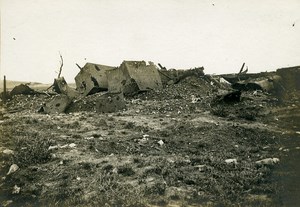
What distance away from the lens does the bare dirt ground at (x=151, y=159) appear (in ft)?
15.8

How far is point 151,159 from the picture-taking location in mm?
6438

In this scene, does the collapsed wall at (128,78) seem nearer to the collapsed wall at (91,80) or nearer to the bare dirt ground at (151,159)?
the collapsed wall at (91,80)

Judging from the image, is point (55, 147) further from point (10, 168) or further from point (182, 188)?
point (182, 188)

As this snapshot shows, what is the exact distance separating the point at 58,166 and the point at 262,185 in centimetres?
335

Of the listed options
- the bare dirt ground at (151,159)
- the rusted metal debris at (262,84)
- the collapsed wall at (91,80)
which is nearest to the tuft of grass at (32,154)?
the bare dirt ground at (151,159)

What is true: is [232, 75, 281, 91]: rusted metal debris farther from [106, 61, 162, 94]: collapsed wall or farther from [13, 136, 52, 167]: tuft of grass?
[13, 136, 52, 167]: tuft of grass

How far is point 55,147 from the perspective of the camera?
23.6ft

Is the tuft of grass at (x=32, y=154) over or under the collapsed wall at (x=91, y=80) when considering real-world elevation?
under

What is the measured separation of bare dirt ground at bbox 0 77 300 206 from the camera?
15.8 feet

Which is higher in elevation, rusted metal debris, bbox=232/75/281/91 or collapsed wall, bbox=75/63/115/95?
collapsed wall, bbox=75/63/115/95

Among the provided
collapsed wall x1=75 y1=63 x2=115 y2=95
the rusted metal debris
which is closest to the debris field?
collapsed wall x1=75 y1=63 x2=115 y2=95

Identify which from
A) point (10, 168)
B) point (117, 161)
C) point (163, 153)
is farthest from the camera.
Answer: point (163, 153)

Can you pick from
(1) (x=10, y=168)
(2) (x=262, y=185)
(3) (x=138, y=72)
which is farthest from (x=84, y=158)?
(3) (x=138, y=72)

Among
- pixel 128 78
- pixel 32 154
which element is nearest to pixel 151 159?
pixel 32 154
